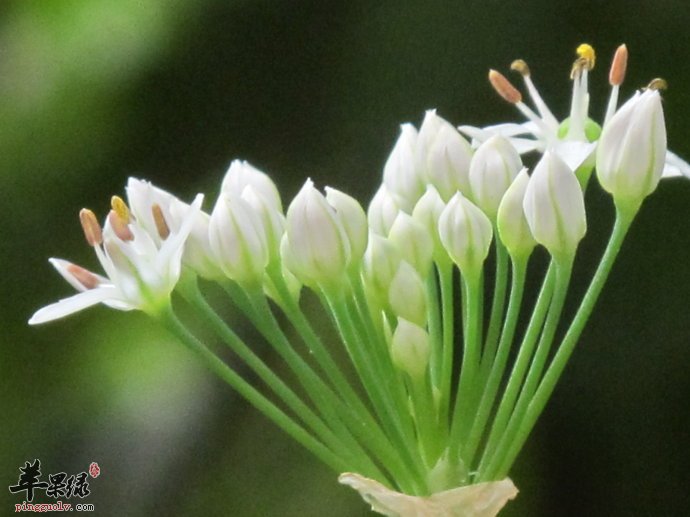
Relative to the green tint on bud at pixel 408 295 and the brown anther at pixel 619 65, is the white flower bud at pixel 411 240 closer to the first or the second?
the green tint on bud at pixel 408 295

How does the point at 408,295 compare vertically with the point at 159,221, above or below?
below

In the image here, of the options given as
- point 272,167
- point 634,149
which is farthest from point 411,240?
point 272,167

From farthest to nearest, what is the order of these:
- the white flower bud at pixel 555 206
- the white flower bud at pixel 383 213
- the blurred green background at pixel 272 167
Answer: the blurred green background at pixel 272 167 < the white flower bud at pixel 383 213 < the white flower bud at pixel 555 206

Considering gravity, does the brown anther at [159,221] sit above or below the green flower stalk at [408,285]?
above

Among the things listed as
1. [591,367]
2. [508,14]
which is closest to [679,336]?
[591,367]

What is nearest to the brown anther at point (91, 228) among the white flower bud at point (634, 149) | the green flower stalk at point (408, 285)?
the green flower stalk at point (408, 285)

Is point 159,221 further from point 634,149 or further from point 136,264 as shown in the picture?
point 634,149
